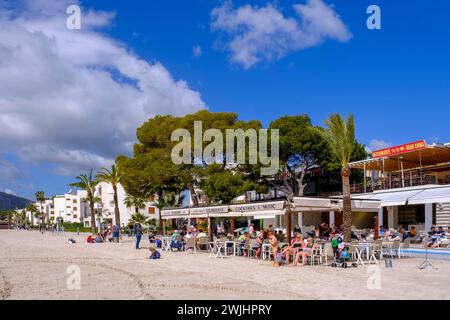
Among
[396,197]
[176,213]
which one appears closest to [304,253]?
[176,213]

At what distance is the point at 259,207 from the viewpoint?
65.6 feet

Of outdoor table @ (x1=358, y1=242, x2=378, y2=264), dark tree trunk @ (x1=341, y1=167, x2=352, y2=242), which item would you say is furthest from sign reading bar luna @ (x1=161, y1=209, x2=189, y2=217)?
outdoor table @ (x1=358, y1=242, x2=378, y2=264)

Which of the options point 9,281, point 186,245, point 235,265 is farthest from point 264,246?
point 9,281

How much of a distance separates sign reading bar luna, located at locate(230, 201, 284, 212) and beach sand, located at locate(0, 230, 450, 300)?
2360mm

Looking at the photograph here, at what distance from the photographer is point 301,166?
166ft

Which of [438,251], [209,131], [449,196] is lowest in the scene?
[438,251]

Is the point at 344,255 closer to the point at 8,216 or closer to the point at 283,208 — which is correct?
the point at 283,208

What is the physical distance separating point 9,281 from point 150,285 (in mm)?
3703

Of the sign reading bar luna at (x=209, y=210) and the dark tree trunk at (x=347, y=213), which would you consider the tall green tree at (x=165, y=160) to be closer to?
the sign reading bar luna at (x=209, y=210)

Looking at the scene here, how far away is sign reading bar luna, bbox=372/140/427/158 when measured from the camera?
3434cm

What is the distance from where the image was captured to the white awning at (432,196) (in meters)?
29.1

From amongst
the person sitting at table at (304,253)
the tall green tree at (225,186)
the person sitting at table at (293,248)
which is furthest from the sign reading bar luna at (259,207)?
the tall green tree at (225,186)
